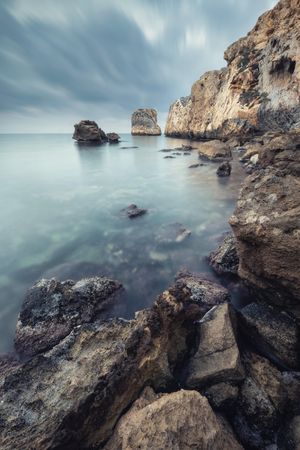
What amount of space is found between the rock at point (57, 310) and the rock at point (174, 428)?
7.21 ft

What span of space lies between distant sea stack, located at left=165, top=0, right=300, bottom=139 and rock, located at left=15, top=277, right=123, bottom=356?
25.4m

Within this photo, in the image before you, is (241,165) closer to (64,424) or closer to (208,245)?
(208,245)

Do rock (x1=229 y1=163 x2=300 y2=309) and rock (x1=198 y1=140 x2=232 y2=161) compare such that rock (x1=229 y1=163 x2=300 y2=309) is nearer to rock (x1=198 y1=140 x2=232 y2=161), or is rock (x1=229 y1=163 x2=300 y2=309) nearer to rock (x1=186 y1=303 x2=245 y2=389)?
rock (x1=186 y1=303 x2=245 y2=389)

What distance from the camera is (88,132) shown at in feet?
184

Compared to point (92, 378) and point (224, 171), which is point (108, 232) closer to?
point (92, 378)

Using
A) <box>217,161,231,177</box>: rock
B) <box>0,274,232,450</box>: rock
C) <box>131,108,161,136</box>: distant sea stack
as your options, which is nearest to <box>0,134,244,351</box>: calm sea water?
<box>217,161,231,177</box>: rock

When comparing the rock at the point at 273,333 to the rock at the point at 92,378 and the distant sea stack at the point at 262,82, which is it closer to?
the rock at the point at 92,378

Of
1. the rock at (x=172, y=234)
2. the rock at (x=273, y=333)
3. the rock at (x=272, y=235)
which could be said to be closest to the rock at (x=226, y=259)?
the rock at (x=272, y=235)

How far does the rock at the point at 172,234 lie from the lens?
26.5 feet

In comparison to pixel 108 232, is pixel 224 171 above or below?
above

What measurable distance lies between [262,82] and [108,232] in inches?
1300

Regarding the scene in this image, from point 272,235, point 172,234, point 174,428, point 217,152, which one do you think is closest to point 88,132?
point 217,152

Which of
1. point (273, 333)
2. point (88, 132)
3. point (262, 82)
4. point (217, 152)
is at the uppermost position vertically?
point (262, 82)

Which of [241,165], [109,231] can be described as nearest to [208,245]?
[109,231]
